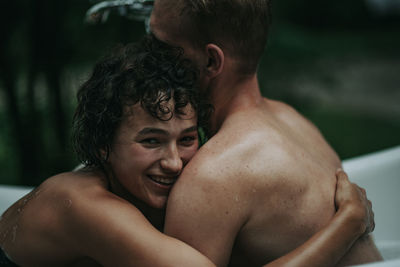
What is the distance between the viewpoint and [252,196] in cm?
128

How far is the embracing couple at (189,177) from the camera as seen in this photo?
1253 millimetres

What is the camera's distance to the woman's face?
1.35 metres

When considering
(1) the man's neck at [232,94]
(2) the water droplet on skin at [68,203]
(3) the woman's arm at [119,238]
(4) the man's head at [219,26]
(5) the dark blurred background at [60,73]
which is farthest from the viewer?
(5) the dark blurred background at [60,73]

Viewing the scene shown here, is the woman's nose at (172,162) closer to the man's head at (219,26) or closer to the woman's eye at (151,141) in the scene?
the woman's eye at (151,141)

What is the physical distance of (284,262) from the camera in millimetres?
1213

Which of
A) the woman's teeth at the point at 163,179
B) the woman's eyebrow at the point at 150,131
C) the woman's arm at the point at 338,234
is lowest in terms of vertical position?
the woman's arm at the point at 338,234

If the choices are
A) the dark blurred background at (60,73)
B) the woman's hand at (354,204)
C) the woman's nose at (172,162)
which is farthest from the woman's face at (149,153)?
the dark blurred background at (60,73)

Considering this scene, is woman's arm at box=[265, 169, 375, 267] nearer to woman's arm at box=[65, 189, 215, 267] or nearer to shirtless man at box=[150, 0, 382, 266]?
shirtless man at box=[150, 0, 382, 266]

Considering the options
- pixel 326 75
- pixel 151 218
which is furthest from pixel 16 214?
pixel 326 75

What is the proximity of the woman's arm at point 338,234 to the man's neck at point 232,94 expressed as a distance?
42 centimetres

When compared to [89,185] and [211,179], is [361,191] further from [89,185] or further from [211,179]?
[89,185]

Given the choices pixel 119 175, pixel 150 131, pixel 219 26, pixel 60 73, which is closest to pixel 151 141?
pixel 150 131

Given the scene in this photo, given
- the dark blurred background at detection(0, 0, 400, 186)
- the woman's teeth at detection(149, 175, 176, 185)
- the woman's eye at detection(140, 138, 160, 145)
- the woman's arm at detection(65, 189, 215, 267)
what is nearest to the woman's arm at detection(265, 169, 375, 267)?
the woman's arm at detection(65, 189, 215, 267)

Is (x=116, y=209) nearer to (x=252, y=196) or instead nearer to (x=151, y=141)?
(x=151, y=141)
